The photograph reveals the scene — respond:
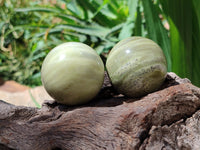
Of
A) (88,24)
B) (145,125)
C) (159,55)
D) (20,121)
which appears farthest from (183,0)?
(88,24)

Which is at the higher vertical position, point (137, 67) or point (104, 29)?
point (137, 67)

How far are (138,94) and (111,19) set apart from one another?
61.1 inches

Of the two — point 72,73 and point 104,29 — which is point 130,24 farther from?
point 72,73

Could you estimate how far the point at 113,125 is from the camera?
69 centimetres

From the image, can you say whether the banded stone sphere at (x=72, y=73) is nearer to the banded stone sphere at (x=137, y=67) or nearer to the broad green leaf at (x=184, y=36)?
the banded stone sphere at (x=137, y=67)

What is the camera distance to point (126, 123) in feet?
2.23

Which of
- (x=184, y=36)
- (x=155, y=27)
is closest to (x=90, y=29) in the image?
(x=155, y=27)

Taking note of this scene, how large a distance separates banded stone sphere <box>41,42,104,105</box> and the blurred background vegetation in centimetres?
58

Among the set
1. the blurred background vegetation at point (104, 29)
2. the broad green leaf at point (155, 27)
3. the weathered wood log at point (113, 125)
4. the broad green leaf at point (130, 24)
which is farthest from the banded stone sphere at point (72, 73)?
the broad green leaf at point (130, 24)

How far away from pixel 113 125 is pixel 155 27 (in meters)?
0.97

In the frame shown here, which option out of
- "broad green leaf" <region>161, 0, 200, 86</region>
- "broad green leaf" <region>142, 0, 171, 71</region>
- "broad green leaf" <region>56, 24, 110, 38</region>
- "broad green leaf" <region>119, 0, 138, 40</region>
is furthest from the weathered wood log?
"broad green leaf" <region>56, 24, 110, 38</region>

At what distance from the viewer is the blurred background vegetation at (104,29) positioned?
1342mm

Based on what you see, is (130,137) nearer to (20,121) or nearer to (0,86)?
(20,121)

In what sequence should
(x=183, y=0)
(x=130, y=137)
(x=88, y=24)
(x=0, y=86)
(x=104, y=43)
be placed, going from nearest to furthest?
(x=130, y=137)
(x=183, y=0)
(x=104, y=43)
(x=88, y=24)
(x=0, y=86)
